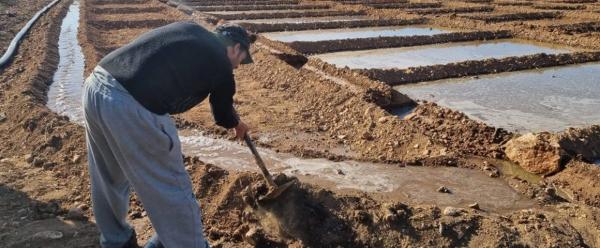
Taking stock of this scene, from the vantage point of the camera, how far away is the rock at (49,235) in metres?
3.31

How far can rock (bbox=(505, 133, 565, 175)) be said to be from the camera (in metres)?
4.64

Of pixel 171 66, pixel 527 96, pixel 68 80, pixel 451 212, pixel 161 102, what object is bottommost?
pixel 68 80

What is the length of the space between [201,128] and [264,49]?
3643 millimetres

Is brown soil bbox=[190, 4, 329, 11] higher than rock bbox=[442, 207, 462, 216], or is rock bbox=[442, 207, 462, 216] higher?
rock bbox=[442, 207, 462, 216]

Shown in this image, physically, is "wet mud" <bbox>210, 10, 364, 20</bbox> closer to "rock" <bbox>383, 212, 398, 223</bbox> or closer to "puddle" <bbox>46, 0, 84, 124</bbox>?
"puddle" <bbox>46, 0, 84, 124</bbox>

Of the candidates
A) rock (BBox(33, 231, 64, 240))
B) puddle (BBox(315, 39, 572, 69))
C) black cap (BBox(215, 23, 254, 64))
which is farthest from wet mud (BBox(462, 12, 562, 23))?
rock (BBox(33, 231, 64, 240))

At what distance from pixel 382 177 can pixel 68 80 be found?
5849mm

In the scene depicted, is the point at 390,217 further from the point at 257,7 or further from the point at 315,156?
the point at 257,7

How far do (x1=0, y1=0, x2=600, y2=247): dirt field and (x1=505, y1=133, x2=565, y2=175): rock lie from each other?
0.16ft

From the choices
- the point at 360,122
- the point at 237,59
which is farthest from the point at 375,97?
the point at 237,59

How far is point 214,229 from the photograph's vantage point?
3.46 meters

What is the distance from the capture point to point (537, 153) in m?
4.72

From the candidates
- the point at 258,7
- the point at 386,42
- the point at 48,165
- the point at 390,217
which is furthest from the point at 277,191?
the point at 258,7

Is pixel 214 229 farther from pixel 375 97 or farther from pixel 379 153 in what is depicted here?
pixel 375 97
